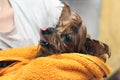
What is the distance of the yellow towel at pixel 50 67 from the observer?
627mm

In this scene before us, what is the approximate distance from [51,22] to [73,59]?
24 cm

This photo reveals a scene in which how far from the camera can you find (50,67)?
64 centimetres

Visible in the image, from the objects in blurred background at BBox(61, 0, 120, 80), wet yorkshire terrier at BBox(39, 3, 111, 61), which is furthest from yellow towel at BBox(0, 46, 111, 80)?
blurred background at BBox(61, 0, 120, 80)

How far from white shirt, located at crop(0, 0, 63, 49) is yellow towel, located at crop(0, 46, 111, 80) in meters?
0.12

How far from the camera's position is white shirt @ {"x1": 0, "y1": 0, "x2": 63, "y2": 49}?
838 millimetres

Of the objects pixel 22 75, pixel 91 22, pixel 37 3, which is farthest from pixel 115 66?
pixel 22 75

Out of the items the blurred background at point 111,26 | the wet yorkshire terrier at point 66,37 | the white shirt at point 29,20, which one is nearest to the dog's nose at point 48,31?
the wet yorkshire terrier at point 66,37

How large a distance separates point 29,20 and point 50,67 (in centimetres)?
29

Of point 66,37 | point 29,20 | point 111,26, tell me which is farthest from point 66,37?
point 111,26

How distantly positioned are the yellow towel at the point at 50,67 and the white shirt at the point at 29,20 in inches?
4.7

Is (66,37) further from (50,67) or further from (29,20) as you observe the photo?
(29,20)

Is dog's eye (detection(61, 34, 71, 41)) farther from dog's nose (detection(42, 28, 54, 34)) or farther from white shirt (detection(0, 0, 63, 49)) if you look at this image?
white shirt (detection(0, 0, 63, 49))

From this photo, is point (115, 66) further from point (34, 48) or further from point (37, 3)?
point (34, 48)

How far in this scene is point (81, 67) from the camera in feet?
2.17
